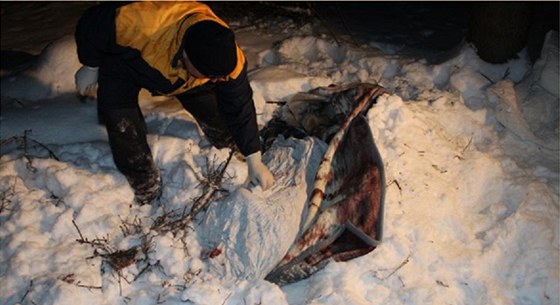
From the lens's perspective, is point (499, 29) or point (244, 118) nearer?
point (244, 118)

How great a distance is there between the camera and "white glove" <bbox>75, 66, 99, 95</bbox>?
2.56 m

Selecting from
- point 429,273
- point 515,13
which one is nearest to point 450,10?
point 515,13

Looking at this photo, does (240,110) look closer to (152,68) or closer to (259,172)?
(259,172)

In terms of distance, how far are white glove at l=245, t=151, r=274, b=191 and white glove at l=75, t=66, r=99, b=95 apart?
867 mm

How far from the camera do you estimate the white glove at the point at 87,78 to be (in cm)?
256

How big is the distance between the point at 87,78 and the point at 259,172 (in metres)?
0.98

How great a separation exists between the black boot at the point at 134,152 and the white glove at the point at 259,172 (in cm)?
54

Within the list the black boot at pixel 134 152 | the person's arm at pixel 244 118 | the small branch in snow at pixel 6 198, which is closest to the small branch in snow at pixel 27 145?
the small branch in snow at pixel 6 198

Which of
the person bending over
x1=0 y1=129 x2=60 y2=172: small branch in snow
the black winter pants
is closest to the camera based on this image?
the person bending over

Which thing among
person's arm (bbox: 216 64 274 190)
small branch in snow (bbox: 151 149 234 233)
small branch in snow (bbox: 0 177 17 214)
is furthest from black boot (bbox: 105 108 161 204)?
small branch in snow (bbox: 0 177 17 214)

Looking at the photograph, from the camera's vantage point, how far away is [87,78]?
102 inches

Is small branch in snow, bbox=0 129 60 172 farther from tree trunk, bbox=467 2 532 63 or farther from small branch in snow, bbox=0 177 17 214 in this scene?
tree trunk, bbox=467 2 532 63

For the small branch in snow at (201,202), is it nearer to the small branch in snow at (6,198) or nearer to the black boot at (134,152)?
the black boot at (134,152)

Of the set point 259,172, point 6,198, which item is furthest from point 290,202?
point 6,198
